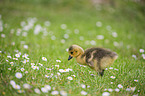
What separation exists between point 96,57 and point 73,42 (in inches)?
106

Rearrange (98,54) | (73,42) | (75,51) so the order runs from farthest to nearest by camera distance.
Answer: (73,42) < (75,51) < (98,54)

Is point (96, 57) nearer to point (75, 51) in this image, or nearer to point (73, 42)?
point (75, 51)

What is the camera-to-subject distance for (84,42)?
6.32 m

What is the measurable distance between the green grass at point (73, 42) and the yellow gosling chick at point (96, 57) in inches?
7.7

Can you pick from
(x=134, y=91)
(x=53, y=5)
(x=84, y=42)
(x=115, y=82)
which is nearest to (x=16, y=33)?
(x=84, y=42)

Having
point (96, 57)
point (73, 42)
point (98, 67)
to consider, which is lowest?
point (73, 42)

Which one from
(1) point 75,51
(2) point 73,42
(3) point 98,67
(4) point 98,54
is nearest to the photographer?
(3) point 98,67

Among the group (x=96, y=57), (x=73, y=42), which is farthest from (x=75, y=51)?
(x=73, y=42)

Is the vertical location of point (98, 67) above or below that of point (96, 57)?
below

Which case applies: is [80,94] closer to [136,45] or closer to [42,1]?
[136,45]

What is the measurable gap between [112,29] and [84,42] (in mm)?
2961

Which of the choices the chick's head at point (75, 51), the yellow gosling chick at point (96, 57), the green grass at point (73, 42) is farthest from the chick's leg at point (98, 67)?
the chick's head at point (75, 51)

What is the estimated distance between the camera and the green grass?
9.87 ft

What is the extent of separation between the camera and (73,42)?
625 cm
